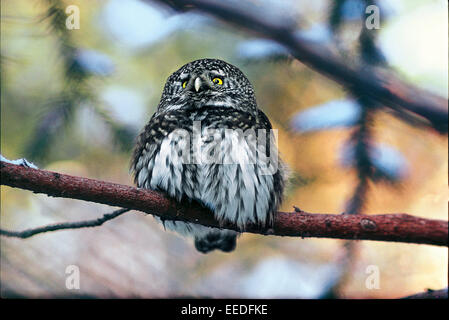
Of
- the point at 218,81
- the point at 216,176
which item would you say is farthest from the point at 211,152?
the point at 218,81

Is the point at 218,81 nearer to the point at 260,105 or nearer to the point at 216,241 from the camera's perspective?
the point at 260,105

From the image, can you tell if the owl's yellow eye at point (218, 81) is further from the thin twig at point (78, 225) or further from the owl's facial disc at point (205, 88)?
Answer: the thin twig at point (78, 225)

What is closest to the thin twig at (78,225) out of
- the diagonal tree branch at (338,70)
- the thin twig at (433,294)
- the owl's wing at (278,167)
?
the owl's wing at (278,167)

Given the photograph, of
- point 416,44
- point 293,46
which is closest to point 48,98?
point 293,46

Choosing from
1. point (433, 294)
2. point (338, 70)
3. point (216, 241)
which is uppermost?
point (338, 70)

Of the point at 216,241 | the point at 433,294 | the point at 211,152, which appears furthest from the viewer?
the point at 216,241

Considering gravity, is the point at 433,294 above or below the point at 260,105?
below
